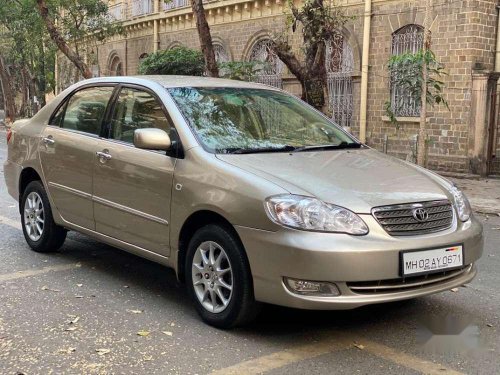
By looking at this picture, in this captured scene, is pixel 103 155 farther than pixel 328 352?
Yes

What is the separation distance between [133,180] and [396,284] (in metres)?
2.12

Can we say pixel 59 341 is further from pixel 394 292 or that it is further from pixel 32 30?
pixel 32 30

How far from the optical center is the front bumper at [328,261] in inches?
141

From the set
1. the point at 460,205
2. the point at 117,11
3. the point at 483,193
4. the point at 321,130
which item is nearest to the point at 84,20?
the point at 117,11

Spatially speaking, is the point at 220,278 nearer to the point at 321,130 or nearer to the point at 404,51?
the point at 321,130

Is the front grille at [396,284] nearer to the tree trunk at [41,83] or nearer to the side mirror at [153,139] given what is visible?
the side mirror at [153,139]

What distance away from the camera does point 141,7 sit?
26.5 metres

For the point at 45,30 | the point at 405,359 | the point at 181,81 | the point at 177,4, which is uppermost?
the point at 177,4

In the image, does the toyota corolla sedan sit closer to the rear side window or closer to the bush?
the rear side window

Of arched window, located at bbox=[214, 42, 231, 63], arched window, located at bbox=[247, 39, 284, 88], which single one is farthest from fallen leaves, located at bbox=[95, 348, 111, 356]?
arched window, located at bbox=[214, 42, 231, 63]

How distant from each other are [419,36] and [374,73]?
1484 mm

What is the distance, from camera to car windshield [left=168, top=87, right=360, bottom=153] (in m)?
4.54

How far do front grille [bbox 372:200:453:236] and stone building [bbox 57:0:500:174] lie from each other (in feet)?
35.0

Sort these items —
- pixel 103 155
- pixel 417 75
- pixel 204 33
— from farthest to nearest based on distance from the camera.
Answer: pixel 204 33 → pixel 417 75 → pixel 103 155
